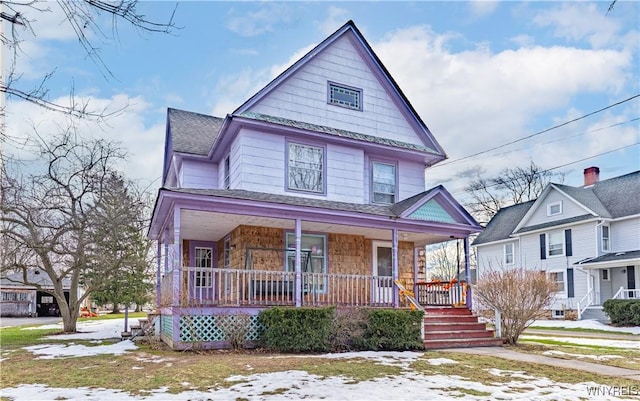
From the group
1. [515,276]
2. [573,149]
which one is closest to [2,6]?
[515,276]

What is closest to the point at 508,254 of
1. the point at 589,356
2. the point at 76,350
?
the point at 589,356

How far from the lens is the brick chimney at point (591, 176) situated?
32406 millimetres

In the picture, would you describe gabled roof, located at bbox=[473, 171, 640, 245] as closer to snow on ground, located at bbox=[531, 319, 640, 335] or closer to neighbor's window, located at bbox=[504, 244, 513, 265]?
neighbor's window, located at bbox=[504, 244, 513, 265]

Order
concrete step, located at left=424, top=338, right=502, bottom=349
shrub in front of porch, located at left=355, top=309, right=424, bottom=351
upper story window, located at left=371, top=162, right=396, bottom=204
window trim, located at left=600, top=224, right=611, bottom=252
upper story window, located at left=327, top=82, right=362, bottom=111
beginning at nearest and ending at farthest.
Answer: shrub in front of porch, located at left=355, top=309, right=424, bottom=351, concrete step, located at left=424, top=338, right=502, bottom=349, upper story window, located at left=327, top=82, right=362, bottom=111, upper story window, located at left=371, top=162, right=396, bottom=204, window trim, located at left=600, top=224, right=611, bottom=252

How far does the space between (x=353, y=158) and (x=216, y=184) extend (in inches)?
181

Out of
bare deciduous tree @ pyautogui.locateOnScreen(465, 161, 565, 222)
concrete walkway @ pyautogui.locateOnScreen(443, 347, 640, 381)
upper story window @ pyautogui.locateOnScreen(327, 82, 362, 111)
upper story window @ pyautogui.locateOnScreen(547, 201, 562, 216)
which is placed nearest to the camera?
concrete walkway @ pyautogui.locateOnScreen(443, 347, 640, 381)

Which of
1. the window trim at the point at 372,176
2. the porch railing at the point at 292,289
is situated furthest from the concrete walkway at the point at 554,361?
the window trim at the point at 372,176

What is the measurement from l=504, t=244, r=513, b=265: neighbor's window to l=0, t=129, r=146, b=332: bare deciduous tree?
25551mm

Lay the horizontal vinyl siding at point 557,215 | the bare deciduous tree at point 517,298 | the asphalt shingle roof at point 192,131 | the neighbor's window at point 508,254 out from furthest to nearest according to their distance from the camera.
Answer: the neighbor's window at point 508,254 < the horizontal vinyl siding at point 557,215 < the asphalt shingle roof at point 192,131 < the bare deciduous tree at point 517,298

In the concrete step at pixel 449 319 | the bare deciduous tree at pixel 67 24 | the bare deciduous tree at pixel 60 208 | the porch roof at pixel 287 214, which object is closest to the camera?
the bare deciduous tree at pixel 67 24

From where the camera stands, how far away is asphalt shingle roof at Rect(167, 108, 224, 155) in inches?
645

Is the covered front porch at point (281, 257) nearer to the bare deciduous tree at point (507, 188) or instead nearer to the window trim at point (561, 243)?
the window trim at point (561, 243)

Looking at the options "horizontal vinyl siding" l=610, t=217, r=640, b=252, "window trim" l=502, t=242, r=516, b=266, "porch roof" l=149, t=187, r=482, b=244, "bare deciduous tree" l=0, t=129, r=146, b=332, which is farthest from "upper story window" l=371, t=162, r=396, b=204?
"window trim" l=502, t=242, r=516, b=266

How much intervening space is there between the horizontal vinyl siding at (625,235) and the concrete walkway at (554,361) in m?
18.2
